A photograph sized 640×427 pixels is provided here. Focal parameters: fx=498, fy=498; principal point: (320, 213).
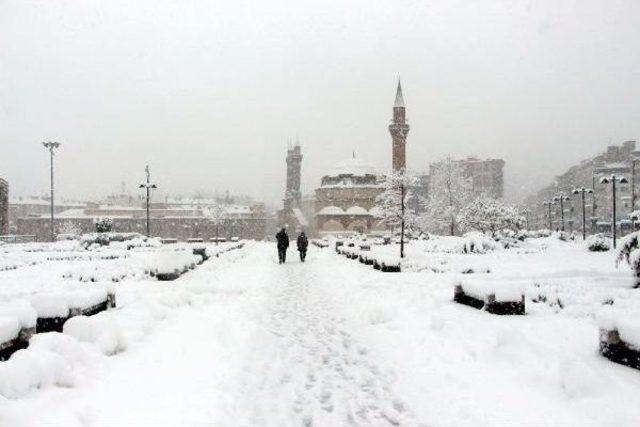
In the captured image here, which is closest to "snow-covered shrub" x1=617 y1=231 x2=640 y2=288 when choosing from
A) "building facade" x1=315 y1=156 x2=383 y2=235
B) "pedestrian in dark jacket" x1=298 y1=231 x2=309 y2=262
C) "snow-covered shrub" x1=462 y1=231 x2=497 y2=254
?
"pedestrian in dark jacket" x1=298 y1=231 x2=309 y2=262

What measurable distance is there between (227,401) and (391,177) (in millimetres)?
22002

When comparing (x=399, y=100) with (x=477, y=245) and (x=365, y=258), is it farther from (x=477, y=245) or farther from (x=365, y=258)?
(x=365, y=258)

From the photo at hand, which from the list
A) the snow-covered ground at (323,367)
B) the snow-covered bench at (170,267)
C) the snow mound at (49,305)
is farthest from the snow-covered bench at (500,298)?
the snow-covered bench at (170,267)

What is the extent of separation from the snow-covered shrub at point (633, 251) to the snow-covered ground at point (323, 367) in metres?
1.69

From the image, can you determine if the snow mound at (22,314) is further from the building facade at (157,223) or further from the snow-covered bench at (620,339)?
the building facade at (157,223)

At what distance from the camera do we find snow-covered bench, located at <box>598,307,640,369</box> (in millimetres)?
5102

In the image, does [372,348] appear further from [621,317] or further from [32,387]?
[32,387]

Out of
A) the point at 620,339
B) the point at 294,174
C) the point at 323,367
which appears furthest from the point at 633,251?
the point at 294,174

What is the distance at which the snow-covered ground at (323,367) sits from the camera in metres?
4.22

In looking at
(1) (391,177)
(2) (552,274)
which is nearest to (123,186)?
(1) (391,177)

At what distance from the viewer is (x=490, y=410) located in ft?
14.3

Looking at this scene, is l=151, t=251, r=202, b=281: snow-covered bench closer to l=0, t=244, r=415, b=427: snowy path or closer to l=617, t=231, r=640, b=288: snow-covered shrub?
l=0, t=244, r=415, b=427: snowy path

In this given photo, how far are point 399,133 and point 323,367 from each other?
57.6 m

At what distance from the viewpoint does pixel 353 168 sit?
80.6 meters
